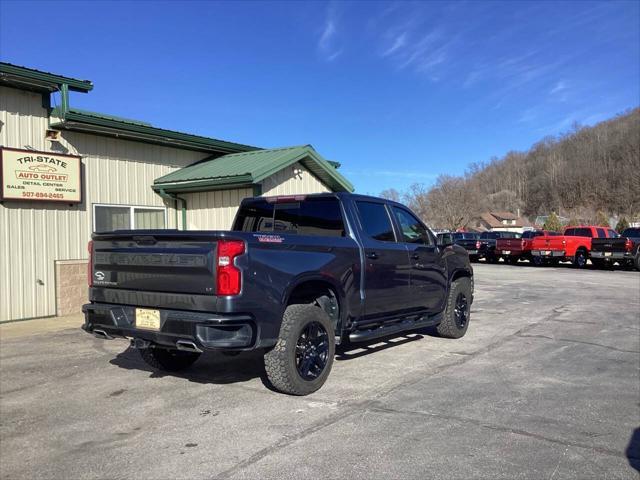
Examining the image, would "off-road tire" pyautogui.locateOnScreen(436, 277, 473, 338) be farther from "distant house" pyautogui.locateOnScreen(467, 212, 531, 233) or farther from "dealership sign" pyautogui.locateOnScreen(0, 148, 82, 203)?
"distant house" pyautogui.locateOnScreen(467, 212, 531, 233)

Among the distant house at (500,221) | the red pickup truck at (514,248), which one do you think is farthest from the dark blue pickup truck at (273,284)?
the distant house at (500,221)

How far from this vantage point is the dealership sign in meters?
9.92

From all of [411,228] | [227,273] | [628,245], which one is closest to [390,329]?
[411,228]

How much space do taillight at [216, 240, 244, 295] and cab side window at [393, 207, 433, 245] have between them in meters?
3.01

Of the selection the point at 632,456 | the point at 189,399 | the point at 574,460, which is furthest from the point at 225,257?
the point at 632,456

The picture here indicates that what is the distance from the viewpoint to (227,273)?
15.2 feet

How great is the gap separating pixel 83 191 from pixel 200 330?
7.80m

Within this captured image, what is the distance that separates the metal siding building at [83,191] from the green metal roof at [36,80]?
2 centimetres

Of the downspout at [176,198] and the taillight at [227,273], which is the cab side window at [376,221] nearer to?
the taillight at [227,273]

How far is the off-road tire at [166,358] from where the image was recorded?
6.23 meters

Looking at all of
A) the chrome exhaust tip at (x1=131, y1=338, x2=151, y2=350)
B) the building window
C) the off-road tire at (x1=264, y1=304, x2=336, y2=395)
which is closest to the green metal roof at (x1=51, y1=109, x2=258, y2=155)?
the building window

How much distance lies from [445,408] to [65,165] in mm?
8986

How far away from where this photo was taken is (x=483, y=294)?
14234mm

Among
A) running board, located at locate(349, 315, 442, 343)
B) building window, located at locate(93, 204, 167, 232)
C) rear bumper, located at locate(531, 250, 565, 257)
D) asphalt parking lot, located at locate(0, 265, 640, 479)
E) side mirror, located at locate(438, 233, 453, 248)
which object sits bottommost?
asphalt parking lot, located at locate(0, 265, 640, 479)
